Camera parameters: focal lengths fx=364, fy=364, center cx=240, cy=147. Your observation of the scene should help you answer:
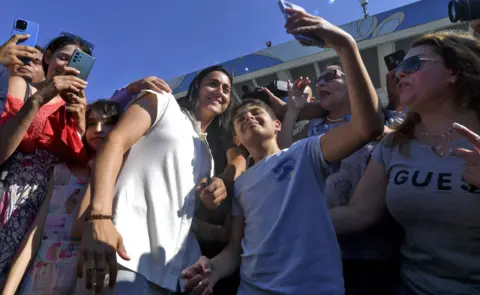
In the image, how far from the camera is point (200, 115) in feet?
6.97

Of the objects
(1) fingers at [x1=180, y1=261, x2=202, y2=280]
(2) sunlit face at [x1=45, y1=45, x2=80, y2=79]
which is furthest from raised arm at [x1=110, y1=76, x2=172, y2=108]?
(1) fingers at [x1=180, y1=261, x2=202, y2=280]

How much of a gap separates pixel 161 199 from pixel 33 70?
1.26 m

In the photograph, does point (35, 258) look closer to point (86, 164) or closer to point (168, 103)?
point (86, 164)

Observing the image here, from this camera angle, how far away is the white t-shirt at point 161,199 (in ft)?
4.55

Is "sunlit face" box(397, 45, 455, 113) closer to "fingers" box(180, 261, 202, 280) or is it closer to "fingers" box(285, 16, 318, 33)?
"fingers" box(285, 16, 318, 33)

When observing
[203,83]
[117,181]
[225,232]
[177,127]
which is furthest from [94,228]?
[203,83]

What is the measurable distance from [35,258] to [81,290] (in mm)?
448

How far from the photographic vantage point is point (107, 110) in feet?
7.03

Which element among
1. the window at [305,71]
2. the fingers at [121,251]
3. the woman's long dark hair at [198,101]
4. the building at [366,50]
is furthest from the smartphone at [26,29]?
the window at [305,71]

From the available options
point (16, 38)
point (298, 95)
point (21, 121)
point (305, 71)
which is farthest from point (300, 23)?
point (305, 71)

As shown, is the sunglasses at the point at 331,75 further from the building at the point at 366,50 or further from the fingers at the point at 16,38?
the building at the point at 366,50

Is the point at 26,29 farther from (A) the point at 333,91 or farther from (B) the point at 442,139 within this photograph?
(B) the point at 442,139

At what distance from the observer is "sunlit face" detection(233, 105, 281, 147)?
76.5 inches

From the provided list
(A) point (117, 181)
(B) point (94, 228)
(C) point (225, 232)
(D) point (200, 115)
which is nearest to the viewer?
(B) point (94, 228)
